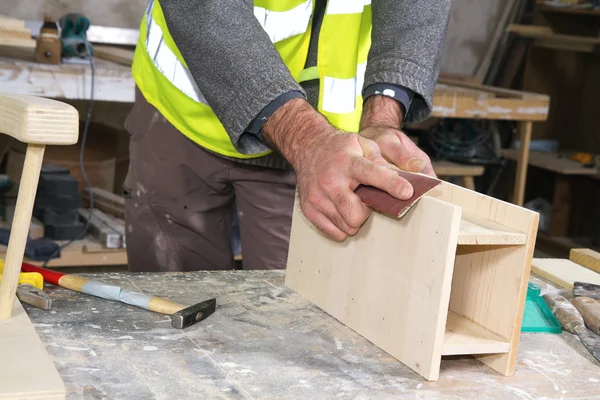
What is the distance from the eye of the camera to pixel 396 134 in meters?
1.38

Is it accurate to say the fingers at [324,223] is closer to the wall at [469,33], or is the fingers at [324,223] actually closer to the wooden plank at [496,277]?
the wooden plank at [496,277]

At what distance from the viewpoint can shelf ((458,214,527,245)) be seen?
109cm

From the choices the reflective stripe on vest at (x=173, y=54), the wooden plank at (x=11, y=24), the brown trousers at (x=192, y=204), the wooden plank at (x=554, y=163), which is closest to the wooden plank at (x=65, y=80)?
the wooden plank at (x=11, y=24)

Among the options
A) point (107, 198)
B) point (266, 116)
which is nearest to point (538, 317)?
point (266, 116)

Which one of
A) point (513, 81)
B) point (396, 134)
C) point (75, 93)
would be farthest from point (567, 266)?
point (513, 81)

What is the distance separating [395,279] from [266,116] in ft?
1.20

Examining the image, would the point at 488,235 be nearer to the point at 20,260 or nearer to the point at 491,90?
the point at 20,260

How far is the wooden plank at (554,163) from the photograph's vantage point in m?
4.22

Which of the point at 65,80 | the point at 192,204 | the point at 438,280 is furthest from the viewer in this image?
the point at 65,80

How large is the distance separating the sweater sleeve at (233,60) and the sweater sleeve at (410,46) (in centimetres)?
26

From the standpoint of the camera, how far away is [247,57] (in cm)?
135

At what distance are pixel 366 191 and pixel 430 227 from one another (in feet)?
0.46

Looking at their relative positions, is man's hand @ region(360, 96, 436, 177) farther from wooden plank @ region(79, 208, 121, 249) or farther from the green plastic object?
wooden plank @ region(79, 208, 121, 249)

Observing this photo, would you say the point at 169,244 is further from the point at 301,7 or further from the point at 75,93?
the point at 75,93
